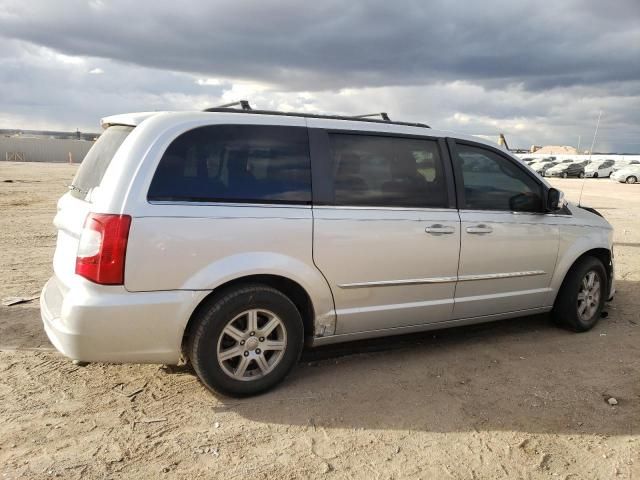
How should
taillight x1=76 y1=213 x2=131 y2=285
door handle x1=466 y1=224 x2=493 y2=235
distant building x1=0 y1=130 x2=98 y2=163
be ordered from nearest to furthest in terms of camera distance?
1. taillight x1=76 y1=213 x2=131 y2=285
2. door handle x1=466 y1=224 x2=493 y2=235
3. distant building x1=0 y1=130 x2=98 y2=163

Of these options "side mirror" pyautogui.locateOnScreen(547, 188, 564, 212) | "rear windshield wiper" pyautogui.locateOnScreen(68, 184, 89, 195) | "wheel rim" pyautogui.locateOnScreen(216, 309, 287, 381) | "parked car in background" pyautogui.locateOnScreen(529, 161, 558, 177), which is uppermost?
"parked car in background" pyautogui.locateOnScreen(529, 161, 558, 177)

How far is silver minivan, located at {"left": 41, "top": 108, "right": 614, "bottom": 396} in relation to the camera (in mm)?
3049

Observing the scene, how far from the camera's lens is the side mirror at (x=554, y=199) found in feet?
15.1

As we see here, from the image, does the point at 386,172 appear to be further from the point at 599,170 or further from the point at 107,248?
the point at 599,170

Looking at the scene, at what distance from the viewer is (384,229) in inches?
148

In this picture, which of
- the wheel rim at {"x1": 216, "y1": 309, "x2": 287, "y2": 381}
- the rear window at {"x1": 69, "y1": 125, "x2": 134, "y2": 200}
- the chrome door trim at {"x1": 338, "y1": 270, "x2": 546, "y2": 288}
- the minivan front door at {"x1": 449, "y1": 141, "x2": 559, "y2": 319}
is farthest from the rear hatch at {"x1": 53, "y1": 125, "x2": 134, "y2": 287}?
the minivan front door at {"x1": 449, "y1": 141, "x2": 559, "y2": 319}

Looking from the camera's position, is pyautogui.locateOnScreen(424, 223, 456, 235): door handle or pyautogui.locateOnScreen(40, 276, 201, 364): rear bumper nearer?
pyautogui.locateOnScreen(40, 276, 201, 364): rear bumper

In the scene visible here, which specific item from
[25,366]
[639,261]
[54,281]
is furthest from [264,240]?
[639,261]

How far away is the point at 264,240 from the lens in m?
3.33

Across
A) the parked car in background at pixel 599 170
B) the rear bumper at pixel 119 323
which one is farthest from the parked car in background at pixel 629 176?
the rear bumper at pixel 119 323

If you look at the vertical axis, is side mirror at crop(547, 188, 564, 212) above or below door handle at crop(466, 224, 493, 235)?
above

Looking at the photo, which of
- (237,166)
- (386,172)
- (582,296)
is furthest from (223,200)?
(582,296)

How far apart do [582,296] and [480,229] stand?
5.37 ft

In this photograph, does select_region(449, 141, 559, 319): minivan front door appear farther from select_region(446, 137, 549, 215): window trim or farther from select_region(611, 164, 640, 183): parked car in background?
select_region(611, 164, 640, 183): parked car in background
